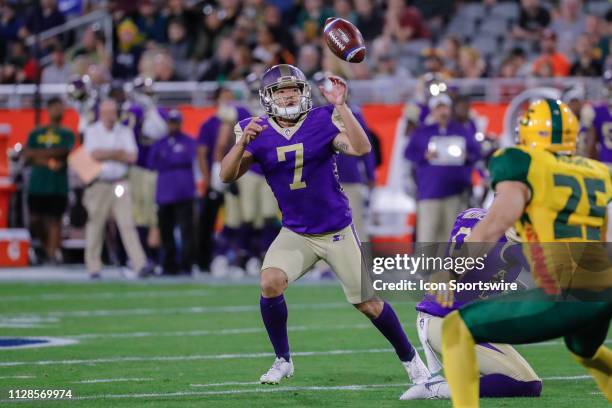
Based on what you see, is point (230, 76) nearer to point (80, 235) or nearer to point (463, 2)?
point (80, 235)

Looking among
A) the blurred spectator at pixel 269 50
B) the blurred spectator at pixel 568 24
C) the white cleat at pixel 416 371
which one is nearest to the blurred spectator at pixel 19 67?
the blurred spectator at pixel 269 50

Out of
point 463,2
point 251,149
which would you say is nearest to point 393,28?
point 463,2

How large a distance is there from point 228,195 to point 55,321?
4.43 metres

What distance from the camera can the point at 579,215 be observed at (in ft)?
16.8

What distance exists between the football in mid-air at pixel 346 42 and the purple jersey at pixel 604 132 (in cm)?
619

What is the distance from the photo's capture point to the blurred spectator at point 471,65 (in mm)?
15328

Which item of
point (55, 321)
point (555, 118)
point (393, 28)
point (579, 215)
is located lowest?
point (55, 321)

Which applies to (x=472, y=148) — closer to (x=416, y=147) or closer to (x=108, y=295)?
(x=416, y=147)

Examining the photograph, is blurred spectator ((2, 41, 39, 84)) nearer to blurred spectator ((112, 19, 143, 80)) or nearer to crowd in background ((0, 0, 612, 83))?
crowd in background ((0, 0, 612, 83))

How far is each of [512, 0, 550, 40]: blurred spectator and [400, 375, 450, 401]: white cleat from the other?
10.8 metres

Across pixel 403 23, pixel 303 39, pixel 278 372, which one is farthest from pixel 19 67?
Answer: pixel 278 372

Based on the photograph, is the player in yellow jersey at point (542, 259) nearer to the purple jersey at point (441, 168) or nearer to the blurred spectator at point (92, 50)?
the purple jersey at point (441, 168)

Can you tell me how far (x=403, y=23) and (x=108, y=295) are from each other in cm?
683

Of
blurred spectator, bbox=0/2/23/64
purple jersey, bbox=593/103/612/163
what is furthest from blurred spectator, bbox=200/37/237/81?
purple jersey, bbox=593/103/612/163
